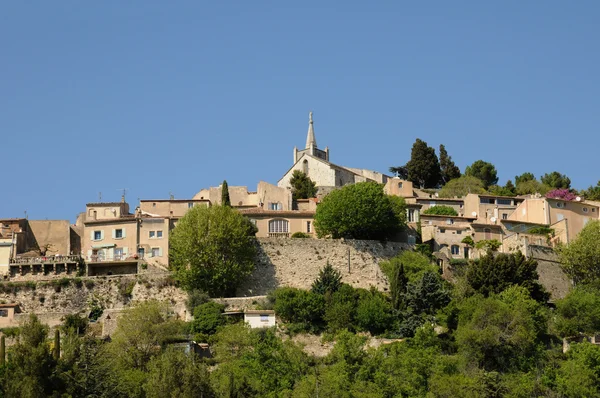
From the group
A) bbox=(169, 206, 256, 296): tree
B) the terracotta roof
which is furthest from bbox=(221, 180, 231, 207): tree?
bbox=(169, 206, 256, 296): tree

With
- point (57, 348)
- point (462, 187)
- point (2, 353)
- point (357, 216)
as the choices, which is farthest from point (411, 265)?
point (462, 187)

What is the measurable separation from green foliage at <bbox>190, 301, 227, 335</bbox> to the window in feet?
34.1

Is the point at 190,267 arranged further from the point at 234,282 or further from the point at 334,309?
the point at 334,309

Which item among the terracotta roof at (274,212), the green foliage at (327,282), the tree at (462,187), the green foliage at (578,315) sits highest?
the tree at (462,187)

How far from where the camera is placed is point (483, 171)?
97.2 metres

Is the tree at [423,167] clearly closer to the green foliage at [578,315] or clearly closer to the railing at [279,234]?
the railing at [279,234]

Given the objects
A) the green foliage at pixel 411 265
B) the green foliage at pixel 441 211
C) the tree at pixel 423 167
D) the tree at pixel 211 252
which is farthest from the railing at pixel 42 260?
the tree at pixel 423 167

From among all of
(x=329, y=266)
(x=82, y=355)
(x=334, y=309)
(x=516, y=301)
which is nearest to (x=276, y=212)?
(x=329, y=266)

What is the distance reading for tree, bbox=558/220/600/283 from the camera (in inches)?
2704

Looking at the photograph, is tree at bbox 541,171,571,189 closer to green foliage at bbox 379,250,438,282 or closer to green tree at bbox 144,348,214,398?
green foliage at bbox 379,250,438,282

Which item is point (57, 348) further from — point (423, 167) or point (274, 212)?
point (423, 167)

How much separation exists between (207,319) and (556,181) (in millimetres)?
44635

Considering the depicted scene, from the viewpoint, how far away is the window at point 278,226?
70062mm

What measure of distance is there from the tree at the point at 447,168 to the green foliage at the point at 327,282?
33.0 meters
